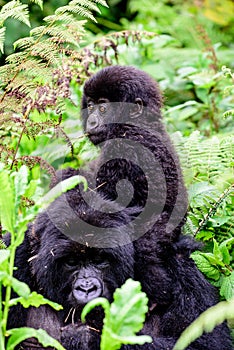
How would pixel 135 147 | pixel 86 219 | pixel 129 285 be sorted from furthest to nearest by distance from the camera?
pixel 135 147, pixel 86 219, pixel 129 285

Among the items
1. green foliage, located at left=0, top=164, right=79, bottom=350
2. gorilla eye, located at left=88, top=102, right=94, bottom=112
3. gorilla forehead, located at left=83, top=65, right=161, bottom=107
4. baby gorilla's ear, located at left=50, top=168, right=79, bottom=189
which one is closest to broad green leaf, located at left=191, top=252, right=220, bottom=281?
baby gorilla's ear, located at left=50, top=168, right=79, bottom=189

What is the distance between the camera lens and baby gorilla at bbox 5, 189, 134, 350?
119 inches

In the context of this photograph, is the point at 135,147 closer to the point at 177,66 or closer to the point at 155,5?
the point at 177,66

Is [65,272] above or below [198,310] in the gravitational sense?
above

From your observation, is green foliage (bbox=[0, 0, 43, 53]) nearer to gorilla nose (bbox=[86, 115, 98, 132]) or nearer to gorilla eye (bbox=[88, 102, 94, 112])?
gorilla nose (bbox=[86, 115, 98, 132])

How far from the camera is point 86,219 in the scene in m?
3.05

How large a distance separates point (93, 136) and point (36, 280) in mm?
1610

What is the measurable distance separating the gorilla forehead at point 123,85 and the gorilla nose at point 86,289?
1.79 meters

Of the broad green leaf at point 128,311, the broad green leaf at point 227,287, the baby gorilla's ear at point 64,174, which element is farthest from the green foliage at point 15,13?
the broad green leaf at point 128,311

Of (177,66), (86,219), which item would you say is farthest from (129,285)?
(177,66)

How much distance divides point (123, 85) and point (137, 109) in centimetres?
19

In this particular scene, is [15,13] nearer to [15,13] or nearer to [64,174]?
[15,13]

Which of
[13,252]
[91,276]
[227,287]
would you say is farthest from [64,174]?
[13,252]

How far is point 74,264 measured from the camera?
10.2 feet
